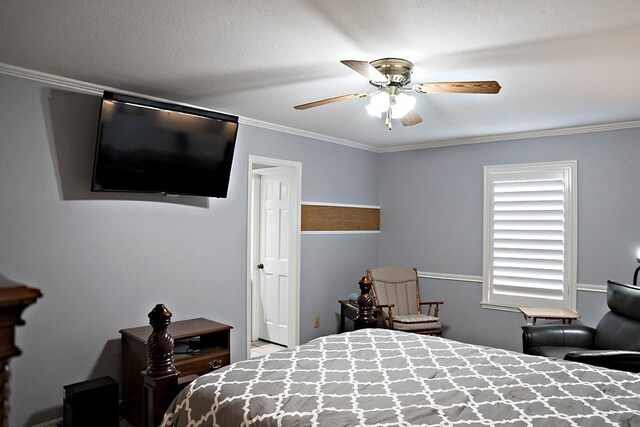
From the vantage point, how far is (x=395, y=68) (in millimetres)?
2871

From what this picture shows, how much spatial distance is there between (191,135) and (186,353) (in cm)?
171

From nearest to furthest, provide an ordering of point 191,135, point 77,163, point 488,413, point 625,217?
point 488,413
point 77,163
point 191,135
point 625,217

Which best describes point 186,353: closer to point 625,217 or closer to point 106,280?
point 106,280

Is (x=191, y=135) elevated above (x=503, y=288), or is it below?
above

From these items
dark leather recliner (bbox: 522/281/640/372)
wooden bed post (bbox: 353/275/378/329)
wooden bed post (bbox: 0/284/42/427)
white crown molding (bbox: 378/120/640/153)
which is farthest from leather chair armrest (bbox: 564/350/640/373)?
wooden bed post (bbox: 0/284/42/427)

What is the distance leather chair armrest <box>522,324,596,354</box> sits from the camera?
3779 millimetres

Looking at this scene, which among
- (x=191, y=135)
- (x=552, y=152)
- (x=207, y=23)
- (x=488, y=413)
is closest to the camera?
(x=488, y=413)

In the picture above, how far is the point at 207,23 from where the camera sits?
2373mm

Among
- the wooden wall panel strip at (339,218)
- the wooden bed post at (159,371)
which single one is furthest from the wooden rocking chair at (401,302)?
the wooden bed post at (159,371)

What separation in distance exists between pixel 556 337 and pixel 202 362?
283cm

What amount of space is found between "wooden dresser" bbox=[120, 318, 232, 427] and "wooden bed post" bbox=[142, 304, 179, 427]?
0.99 meters

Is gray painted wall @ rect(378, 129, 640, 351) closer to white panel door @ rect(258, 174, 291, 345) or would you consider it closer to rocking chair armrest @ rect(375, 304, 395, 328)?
rocking chair armrest @ rect(375, 304, 395, 328)

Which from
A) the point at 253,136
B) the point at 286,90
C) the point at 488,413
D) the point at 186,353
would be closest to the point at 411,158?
the point at 253,136

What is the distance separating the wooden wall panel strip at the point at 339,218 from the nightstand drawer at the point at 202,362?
1889mm
